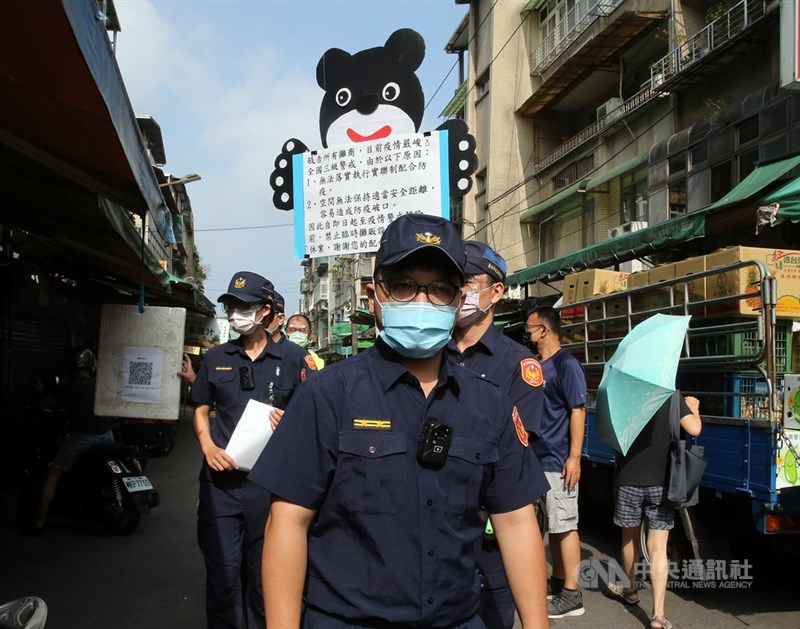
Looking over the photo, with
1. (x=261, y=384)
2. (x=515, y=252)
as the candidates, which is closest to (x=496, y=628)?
(x=261, y=384)

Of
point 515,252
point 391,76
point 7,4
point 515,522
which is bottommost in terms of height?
point 515,522

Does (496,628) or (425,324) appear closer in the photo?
(425,324)

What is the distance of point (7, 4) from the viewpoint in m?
2.20

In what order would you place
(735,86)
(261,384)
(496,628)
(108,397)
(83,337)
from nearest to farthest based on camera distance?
A: (496,628) → (261,384) → (108,397) → (83,337) → (735,86)

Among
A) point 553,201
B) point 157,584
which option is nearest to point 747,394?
point 157,584

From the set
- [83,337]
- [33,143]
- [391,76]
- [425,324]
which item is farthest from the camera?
[83,337]

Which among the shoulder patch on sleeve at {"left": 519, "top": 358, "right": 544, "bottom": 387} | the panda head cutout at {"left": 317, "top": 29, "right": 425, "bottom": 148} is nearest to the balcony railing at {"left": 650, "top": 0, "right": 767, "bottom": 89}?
the panda head cutout at {"left": 317, "top": 29, "right": 425, "bottom": 148}

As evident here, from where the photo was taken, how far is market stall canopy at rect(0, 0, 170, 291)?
238cm

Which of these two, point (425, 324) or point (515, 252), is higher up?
point (515, 252)

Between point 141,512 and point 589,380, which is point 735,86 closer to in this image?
point 589,380

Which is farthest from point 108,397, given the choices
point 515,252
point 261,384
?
point 515,252

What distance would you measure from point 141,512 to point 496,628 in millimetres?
5184

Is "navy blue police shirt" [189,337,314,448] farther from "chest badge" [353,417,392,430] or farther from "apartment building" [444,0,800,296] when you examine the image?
"apartment building" [444,0,800,296]

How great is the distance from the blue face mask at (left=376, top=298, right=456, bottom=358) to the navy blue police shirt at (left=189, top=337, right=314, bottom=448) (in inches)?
86.9
